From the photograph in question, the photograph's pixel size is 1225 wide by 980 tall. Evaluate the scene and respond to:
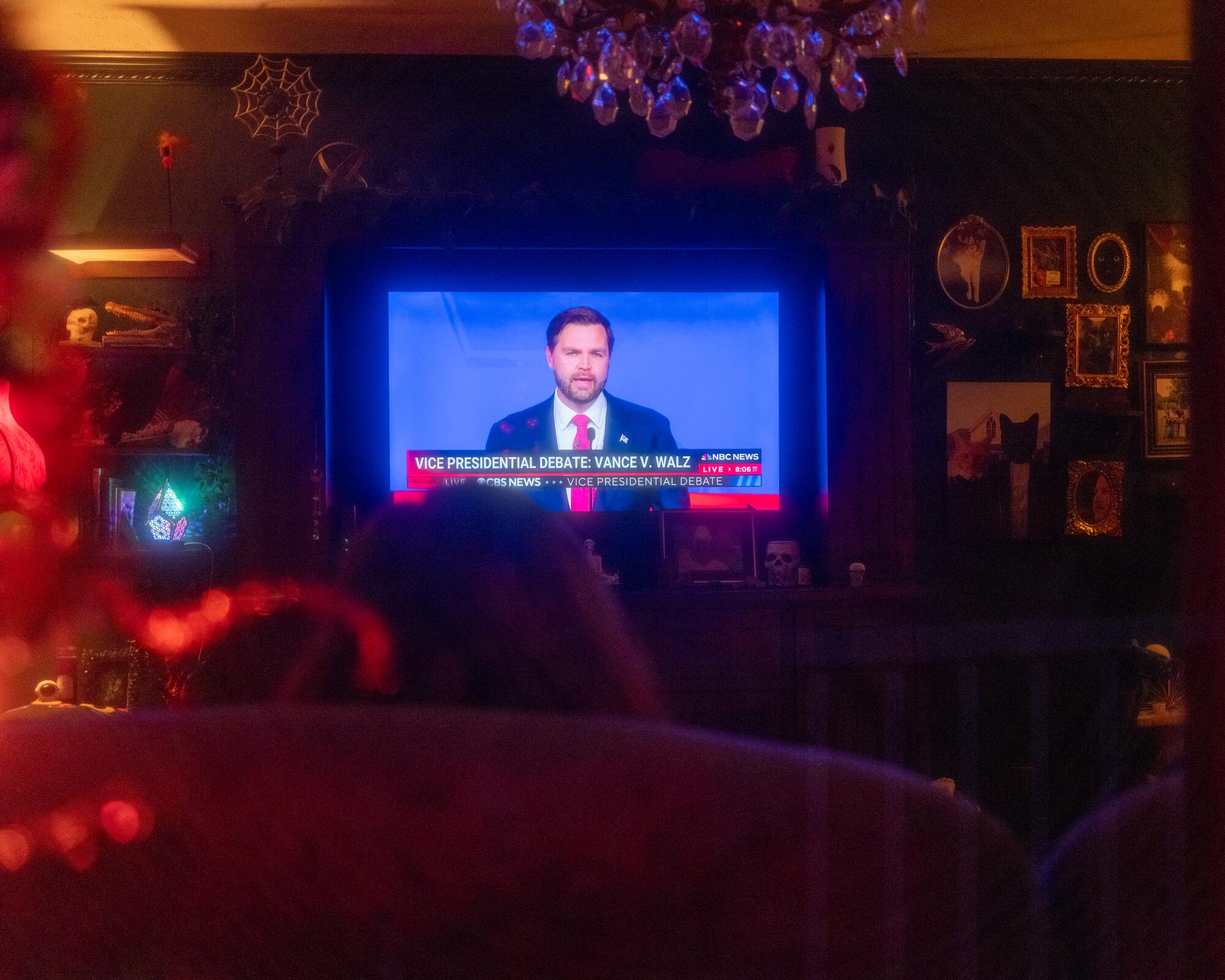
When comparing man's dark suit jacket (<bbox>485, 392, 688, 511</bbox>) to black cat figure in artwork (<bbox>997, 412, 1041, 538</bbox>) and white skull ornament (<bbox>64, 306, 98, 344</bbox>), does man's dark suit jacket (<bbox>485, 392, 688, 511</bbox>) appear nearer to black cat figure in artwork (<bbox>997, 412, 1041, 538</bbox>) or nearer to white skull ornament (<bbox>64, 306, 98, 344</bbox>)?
black cat figure in artwork (<bbox>997, 412, 1041, 538</bbox>)

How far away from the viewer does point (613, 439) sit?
10.4 ft

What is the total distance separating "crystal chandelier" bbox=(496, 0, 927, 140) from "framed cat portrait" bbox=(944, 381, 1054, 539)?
5.69ft

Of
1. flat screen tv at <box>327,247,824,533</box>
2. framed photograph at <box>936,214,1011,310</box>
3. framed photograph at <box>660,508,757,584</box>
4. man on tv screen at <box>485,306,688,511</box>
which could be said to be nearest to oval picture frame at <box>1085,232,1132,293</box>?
framed photograph at <box>936,214,1011,310</box>

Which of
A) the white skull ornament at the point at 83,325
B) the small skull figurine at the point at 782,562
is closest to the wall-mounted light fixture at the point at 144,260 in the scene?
the white skull ornament at the point at 83,325

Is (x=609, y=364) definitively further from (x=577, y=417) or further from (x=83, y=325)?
(x=83, y=325)

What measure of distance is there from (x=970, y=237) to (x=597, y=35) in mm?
2001

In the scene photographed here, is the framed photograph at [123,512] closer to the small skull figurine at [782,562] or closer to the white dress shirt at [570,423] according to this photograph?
the white dress shirt at [570,423]

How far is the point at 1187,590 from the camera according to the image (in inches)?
7.3

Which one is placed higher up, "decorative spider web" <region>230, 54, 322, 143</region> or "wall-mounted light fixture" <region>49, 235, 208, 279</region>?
"decorative spider web" <region>230, 54, 322, 143</region>

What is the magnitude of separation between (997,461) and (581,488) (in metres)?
1.48

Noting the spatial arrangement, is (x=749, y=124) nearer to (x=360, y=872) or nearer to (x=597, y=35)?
(x=597, y=35)

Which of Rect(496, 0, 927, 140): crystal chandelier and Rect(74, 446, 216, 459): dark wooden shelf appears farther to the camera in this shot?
Rect(74, 446, 216, 459): dark wooden shelf

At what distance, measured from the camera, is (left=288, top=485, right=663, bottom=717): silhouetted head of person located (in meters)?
0.40

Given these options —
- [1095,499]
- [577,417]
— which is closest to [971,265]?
[1095,499]
